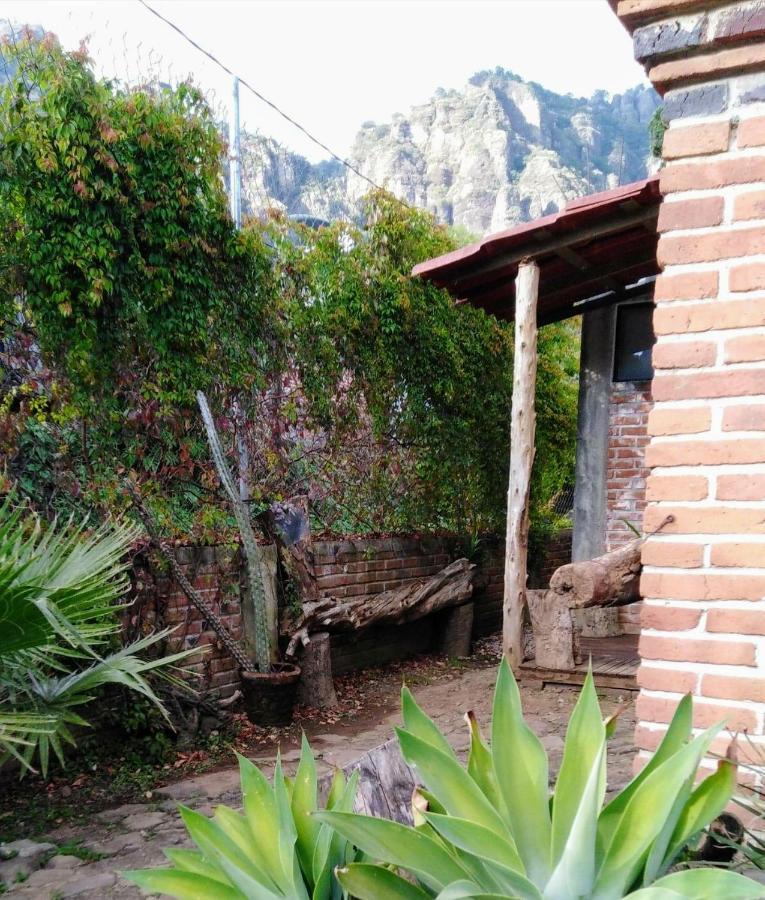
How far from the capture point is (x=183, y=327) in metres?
5.79

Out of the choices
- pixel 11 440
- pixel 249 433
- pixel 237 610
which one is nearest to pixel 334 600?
pixel 237 610

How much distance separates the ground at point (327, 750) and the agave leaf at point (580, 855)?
2.46m

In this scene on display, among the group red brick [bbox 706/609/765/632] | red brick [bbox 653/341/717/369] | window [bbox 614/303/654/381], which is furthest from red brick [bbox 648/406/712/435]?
window [bbox 614/303/654/381]

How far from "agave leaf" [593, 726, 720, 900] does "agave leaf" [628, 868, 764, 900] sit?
0.08 metres

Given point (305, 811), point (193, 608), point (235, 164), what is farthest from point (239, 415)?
point (305, 811)

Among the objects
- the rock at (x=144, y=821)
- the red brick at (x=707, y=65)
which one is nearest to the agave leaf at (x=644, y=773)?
the red brick at (x=707, y=65)

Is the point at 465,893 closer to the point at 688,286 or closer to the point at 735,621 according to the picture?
the point at 735,621

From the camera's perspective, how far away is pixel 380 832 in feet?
4.23

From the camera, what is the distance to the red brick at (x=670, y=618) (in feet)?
6.98

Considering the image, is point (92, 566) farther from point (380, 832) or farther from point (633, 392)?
point (633, 392)

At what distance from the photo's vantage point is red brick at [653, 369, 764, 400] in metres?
2.09

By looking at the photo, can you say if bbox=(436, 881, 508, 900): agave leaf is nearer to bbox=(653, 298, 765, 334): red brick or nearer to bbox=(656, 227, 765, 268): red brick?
bbox=(653, 298, 765, 334): red brick

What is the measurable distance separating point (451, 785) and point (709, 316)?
1.39 meters

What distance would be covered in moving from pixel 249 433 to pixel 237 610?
54.0 inches
